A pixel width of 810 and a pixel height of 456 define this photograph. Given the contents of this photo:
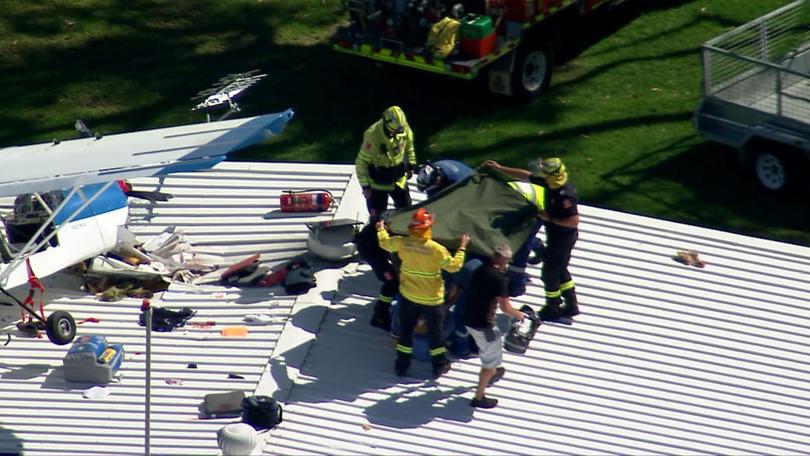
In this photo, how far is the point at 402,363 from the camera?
13289mm

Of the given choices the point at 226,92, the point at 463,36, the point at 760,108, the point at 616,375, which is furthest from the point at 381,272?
the point at 760,108

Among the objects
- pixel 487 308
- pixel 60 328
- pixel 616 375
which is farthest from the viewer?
pixel 60 328

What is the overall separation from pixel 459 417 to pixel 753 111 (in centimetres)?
675

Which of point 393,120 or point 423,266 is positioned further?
point 393,120

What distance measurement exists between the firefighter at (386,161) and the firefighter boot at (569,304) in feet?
7.15

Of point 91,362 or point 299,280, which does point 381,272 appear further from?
point 91,362

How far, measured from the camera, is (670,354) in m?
13.8

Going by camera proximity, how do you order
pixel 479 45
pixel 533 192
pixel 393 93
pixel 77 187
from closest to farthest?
pixel 77 187 < pixel 533 192 < pixel 479 45 < pixel 393 93

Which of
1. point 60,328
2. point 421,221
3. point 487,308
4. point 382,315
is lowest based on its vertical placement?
point 382,315

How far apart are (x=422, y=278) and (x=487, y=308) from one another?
2.25ft

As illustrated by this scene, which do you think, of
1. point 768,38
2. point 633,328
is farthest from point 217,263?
point 768,38

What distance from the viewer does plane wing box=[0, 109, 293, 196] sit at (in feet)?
43.9

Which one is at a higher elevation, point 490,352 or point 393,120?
point 393,120

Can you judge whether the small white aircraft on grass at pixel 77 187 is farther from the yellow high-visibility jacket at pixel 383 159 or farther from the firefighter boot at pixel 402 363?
the firefighter boot at pixel 402 363
